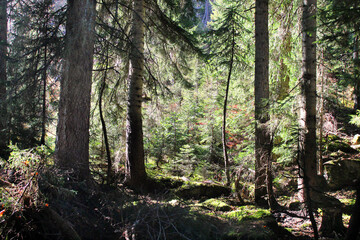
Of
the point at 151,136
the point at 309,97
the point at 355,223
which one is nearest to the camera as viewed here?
the point at 355,223

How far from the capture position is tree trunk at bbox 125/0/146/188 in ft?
22.7

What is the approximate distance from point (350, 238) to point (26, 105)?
679cm

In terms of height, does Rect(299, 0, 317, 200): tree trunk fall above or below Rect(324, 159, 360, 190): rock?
above

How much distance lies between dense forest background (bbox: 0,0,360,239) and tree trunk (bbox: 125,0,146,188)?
32 millimetres

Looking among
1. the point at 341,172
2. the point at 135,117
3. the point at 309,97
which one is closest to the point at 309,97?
the point at 309,97

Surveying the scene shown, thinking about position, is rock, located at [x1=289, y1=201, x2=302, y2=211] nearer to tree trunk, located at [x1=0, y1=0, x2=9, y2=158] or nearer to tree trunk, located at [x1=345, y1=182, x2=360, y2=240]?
tree trunk, located at [x1=345, y1=182, x2=360, y2=240]

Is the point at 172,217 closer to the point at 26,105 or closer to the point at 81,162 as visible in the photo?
the point at 81,162

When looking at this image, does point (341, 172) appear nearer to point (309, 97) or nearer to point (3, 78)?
point (309, 97)

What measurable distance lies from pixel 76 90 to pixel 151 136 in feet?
23.7

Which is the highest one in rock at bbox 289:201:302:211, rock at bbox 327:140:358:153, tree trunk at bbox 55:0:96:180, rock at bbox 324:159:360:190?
tree trunk at bbox 55:0:96:180

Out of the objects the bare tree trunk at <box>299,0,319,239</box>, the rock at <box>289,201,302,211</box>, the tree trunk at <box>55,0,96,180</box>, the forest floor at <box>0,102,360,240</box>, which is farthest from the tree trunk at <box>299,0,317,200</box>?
the tree trunk at <box>55,0,96,180</box>

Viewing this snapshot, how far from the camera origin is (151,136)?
11.7 metres

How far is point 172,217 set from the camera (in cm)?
344

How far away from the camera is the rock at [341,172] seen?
28.2ft
